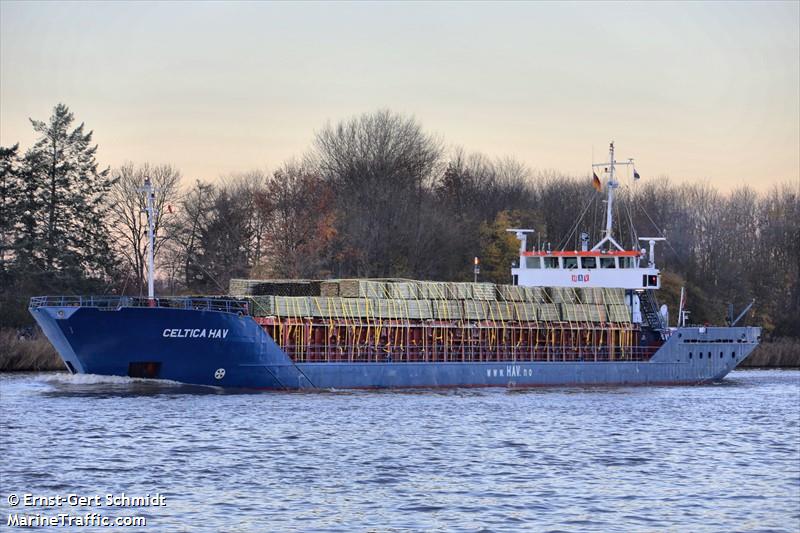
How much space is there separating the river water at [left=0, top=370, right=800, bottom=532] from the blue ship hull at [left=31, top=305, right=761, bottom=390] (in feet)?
4.65

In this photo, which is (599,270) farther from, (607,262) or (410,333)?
(410,333)

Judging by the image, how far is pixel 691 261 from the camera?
383 ft

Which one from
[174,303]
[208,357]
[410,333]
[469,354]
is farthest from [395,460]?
[469,354]

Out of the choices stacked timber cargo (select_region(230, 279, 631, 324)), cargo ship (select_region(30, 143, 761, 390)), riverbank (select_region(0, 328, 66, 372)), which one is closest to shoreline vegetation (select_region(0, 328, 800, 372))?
riverbank (select_region(0, 328, 66, 372))

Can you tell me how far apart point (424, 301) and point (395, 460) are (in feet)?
88.5

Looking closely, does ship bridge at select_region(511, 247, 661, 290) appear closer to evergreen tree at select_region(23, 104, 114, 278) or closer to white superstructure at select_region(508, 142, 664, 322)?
white superstructure at select_region(508, 142, 664, 322)

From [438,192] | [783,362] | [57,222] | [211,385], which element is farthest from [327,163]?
[211,385]

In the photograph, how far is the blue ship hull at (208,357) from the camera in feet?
173

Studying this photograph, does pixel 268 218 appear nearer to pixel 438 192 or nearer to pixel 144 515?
pixel 438 192

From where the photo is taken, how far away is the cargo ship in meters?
53.6

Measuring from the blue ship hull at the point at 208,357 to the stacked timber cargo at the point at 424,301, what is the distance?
2557 mm

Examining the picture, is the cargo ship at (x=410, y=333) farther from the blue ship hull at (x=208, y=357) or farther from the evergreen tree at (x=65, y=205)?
the evergreen tree at (x=65, y=205)

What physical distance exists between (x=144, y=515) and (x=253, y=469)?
644cm

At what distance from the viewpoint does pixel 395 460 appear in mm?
36719
